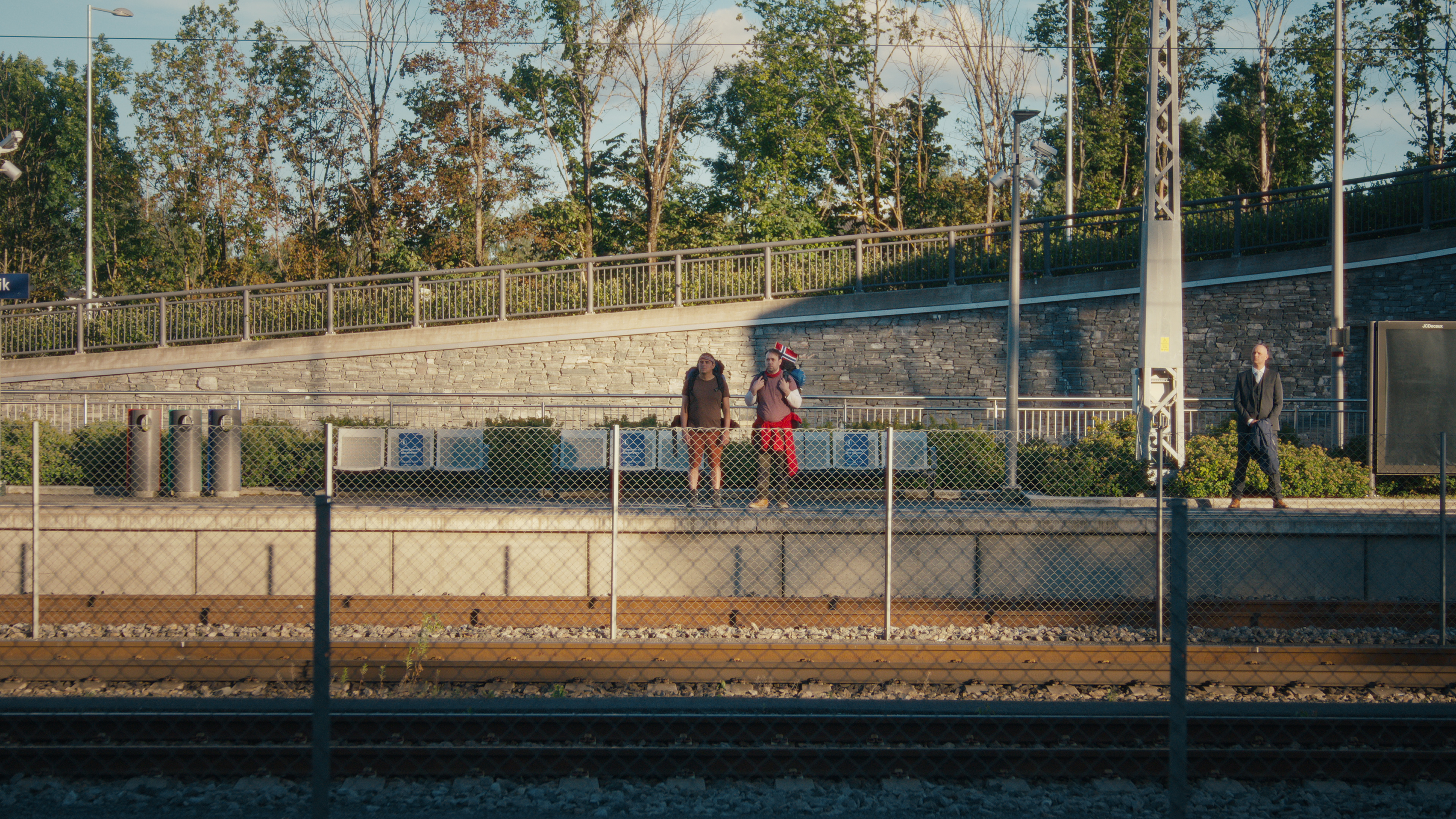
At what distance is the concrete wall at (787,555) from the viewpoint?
9.19 metres

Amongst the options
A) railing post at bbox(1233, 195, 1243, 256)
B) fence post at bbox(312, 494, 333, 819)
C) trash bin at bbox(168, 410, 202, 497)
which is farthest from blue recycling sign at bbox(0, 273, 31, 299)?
railing post at bbox(1233, 195, 1243, 256)

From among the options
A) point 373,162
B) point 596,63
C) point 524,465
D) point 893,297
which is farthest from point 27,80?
point 524,465

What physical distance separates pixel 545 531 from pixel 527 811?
4792 millimetres

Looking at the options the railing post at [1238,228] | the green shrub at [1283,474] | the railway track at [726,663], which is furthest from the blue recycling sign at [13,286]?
the railing post at [1238,228]

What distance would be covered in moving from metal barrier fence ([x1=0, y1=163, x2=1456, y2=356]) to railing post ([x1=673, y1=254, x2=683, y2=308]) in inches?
1.0

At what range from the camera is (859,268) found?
70.7 ft

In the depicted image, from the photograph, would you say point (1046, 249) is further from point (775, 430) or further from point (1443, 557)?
point (1443, 557)

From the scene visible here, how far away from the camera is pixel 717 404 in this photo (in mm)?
10992

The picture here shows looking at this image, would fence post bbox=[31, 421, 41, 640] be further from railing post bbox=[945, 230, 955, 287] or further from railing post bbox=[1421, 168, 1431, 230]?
railing post bbox=[1421, 168, 1431, 230]

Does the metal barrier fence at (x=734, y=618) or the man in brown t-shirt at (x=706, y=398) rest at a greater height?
the man in brown t-shirt at (x=706, y=398)

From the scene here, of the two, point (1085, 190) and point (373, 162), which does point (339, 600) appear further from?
point (1085, 190)

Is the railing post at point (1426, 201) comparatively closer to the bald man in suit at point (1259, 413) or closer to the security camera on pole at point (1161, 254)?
the security camera on pole at point (1161, 254)

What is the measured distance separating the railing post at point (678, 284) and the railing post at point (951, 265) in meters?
5.74

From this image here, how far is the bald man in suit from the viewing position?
33.7ft
